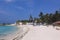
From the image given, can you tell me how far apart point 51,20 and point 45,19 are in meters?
6.25

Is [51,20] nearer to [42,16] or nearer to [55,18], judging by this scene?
[55,18]

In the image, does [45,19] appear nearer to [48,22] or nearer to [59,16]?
[48,22]

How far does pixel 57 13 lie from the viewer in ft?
250

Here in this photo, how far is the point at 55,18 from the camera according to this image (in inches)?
2911

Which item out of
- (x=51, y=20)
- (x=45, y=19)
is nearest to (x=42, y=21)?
Answer: (x=45, y=19)

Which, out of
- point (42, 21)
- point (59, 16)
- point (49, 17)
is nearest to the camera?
point (59, 16)

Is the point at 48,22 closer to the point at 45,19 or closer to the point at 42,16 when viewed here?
the point at 45,19

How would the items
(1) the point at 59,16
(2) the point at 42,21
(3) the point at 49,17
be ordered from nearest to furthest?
1. (1) the point at 59,16
2. (3) the point at 49,17
3. (2) the point at 42,21

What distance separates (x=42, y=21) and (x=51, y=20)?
31.5 feet

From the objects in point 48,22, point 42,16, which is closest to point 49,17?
point 48,22

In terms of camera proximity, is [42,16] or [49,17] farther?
[42,16]

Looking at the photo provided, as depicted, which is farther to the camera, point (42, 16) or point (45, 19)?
point (42, 16)

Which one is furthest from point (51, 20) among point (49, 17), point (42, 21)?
point (42, 21)

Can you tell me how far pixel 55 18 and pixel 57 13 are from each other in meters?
3.59
